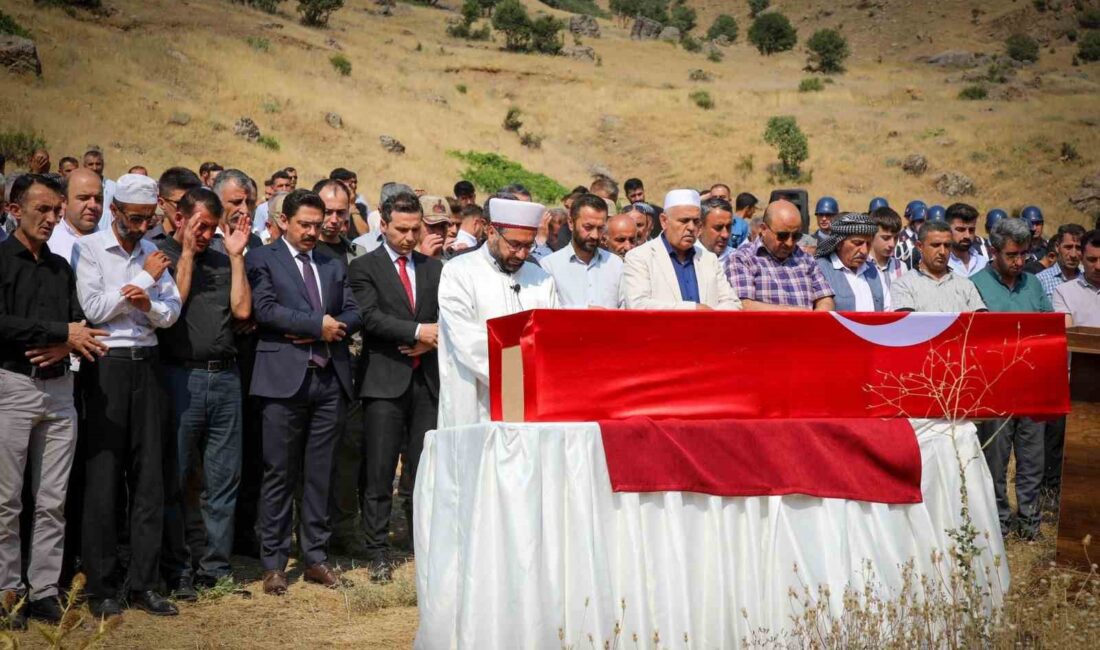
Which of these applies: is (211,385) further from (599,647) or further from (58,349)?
(599,647)

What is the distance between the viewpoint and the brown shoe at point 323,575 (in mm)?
7598

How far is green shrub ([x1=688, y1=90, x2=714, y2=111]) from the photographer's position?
52.4 meters

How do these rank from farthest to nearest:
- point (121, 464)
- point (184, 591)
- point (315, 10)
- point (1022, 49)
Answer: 1. point (1022, 49)
2. point (315, 10)
3. point (184, 591)
4. point (121, 464)

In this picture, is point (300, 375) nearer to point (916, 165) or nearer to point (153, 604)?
point (153, 604)

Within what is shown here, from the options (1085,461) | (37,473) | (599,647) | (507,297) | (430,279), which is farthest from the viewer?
(430,279)

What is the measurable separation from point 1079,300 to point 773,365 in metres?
4.91

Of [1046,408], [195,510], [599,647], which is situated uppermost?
[1046,408]

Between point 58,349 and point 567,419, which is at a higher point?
point 58,349

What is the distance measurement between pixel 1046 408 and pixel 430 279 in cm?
423

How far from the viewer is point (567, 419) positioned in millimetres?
5531

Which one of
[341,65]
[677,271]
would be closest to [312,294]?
[677,271]

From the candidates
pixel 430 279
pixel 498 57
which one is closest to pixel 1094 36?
pixel 498 57

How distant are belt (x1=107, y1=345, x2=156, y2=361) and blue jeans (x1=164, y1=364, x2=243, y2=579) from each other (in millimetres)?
375

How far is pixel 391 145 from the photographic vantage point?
38219 mm
